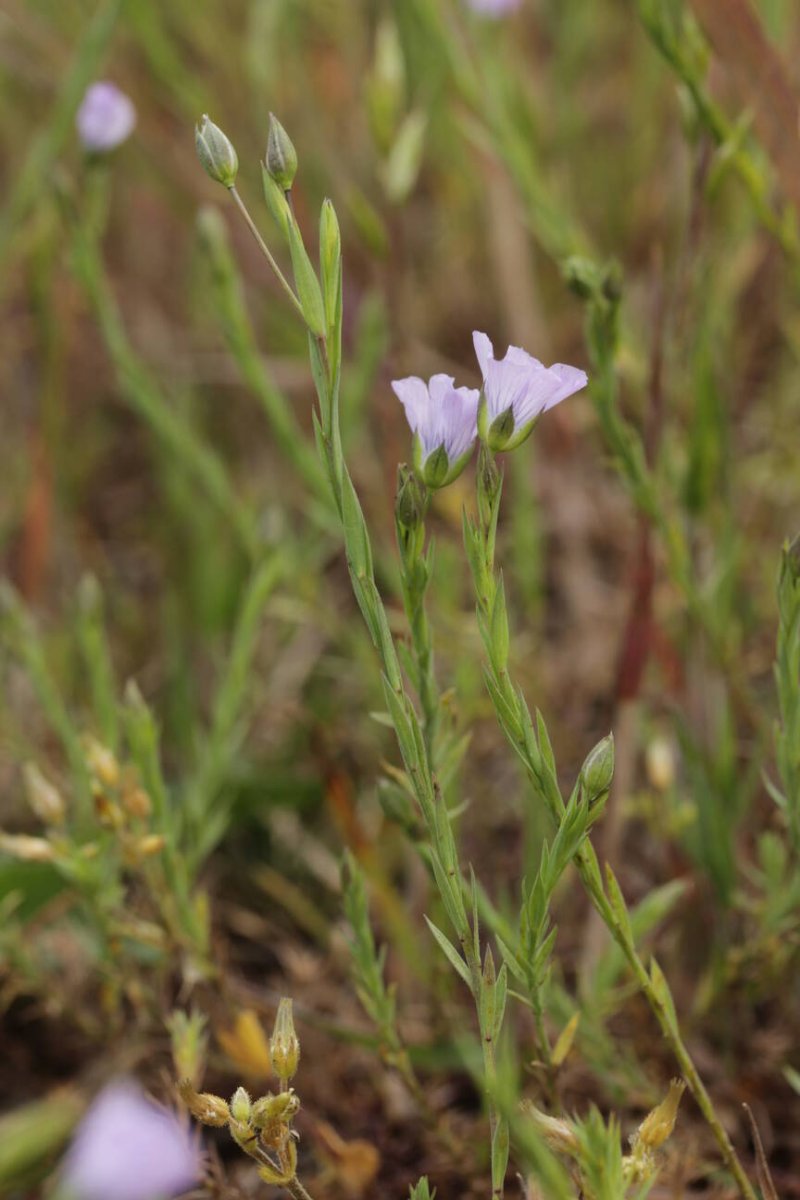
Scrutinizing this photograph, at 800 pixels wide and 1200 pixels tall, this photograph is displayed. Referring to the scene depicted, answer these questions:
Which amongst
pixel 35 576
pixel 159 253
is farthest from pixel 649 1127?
pixel 159 253

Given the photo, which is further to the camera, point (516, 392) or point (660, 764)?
point (660, 764)

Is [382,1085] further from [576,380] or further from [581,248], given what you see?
[581,248]

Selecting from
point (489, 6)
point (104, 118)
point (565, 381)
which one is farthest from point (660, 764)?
point (489, 6)

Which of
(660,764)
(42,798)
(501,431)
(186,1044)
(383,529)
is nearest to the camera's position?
(501,431)

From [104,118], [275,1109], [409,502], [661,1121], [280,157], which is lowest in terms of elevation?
[661,1121]

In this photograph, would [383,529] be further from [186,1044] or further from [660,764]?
[186,1044]

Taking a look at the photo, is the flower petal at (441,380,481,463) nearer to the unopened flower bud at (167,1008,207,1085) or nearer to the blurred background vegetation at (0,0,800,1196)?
the blurred background vegetation at (0,0,800,1196)
